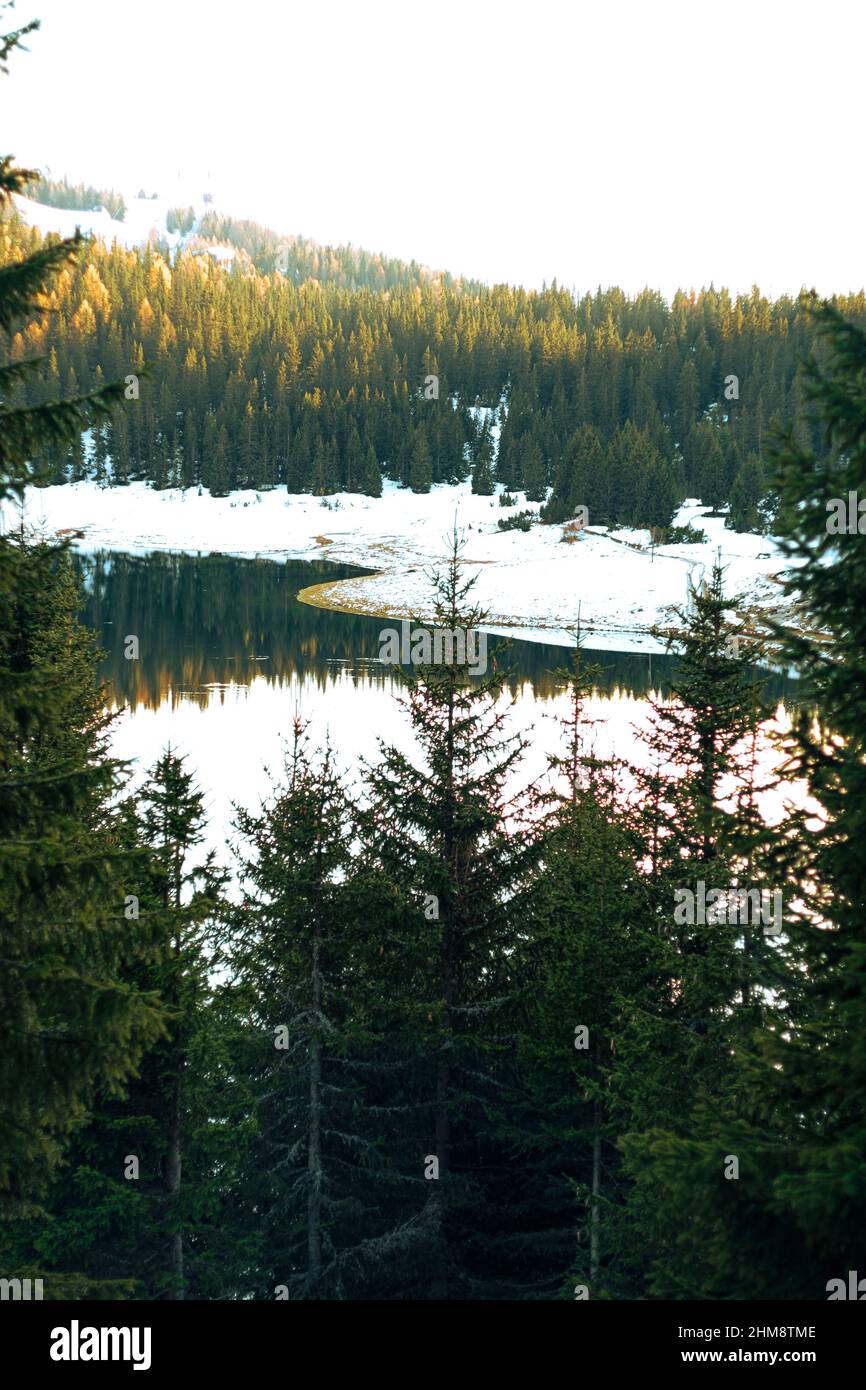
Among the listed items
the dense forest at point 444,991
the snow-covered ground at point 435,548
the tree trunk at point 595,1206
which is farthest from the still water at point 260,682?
the tree trunk at point 595,1206

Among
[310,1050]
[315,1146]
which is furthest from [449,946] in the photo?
[315,1146]

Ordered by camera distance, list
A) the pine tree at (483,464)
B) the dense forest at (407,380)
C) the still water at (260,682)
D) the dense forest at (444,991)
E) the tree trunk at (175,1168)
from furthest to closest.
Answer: the dense forest at (407,380), the pine tree at (483,464), the still water at (260,682), the tree trunk at (175,1168), the dense forest at (444,991)

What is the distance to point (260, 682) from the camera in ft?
169

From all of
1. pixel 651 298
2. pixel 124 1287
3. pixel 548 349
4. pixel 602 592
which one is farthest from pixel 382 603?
pixel 651 298

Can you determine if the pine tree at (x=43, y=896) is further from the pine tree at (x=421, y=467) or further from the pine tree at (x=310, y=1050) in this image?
the pine tree at (x=421, y=467)

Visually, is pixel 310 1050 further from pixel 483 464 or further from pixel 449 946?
pixel 483 464

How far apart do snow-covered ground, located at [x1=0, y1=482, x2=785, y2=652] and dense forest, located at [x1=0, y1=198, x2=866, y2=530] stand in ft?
18.1

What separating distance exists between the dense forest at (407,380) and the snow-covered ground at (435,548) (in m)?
5.51

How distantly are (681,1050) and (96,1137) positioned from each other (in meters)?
6.97

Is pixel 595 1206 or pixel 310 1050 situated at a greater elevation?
pixel 310 1050

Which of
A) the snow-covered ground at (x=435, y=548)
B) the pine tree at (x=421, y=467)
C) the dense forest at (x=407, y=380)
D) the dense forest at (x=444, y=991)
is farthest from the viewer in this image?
the dense forest at (x=407, y=380)

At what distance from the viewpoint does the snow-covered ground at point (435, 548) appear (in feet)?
233

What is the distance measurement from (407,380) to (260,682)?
113600 mm

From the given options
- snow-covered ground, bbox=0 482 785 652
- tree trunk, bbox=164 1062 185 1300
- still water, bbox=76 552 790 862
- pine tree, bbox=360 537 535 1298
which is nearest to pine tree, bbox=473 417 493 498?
snow-covered ground, bbox=0 482 785 652
